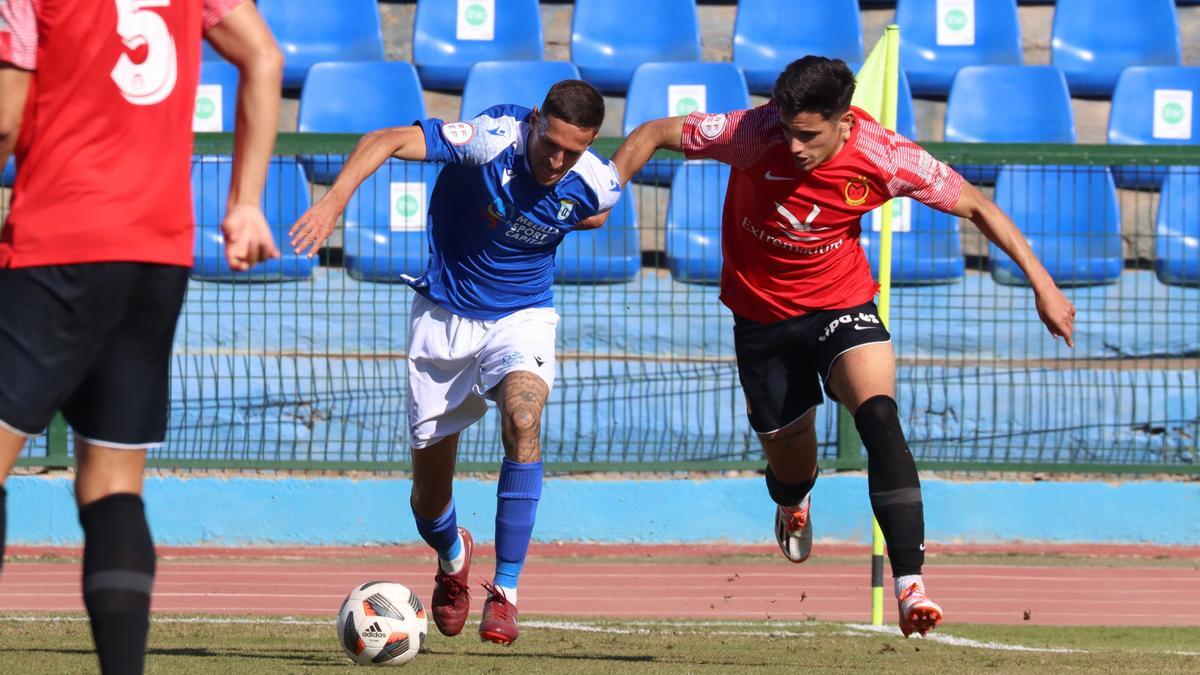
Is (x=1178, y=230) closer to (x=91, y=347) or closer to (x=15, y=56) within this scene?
(x=91, y=347)

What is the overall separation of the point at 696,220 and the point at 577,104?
4.77m

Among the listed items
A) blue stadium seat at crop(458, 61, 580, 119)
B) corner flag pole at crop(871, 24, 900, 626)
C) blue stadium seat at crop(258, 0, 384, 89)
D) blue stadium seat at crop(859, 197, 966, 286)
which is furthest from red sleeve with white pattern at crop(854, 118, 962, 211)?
blue stadium seat at crop(258, 0, 384, 89)

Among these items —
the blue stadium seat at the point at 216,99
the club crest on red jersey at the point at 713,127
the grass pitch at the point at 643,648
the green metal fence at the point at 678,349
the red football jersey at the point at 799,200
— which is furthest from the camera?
the blue stadium seat at the point at 216,99

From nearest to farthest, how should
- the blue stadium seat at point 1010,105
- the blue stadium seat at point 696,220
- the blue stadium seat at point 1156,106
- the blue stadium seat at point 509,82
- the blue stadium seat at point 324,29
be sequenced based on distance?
the blue stadium seat at point 696,220 < the blue stadium seat at point 509,82 < the blue stadium seat at point 1010,105 < the blue stadium seat at point 1156,106 < the blue stadium seat at point 324,29

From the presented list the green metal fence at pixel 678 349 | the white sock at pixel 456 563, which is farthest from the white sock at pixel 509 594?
the green metal fence at pixel 678 349

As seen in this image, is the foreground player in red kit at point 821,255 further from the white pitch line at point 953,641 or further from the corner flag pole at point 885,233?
the white pitch line at point 953,641

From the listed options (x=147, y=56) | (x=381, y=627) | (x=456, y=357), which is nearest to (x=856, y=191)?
(x=456, y=357)

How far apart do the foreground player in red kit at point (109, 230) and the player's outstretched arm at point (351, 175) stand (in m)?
1.30

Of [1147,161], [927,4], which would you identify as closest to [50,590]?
[1147,161]

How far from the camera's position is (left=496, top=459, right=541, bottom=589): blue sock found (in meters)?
6.43

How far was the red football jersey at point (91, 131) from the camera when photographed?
11.0 feet

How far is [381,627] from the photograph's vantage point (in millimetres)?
6055

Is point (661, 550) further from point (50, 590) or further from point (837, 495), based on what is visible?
point (50, 590)

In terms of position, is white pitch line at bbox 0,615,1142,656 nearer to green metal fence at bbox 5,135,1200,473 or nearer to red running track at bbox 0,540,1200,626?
red running track at bbox 0,540,1200,626
